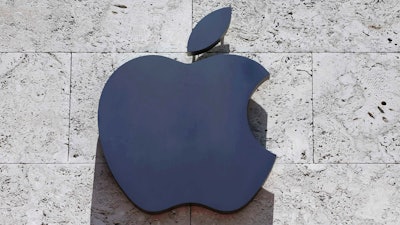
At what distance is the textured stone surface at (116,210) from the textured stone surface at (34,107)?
35cm

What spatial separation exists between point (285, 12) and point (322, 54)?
1.43ft

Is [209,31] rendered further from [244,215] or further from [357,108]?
[244,215]

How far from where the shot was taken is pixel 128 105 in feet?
19.7

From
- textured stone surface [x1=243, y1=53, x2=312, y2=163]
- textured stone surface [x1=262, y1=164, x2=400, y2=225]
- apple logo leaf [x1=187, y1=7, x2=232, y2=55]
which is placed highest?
apple logo leaf [x1=187, y1=7, x2=232, y2=55]

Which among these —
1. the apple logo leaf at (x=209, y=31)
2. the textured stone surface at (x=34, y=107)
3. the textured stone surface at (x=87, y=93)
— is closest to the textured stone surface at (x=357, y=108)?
the apple logo leaf at (x=209, y=31)

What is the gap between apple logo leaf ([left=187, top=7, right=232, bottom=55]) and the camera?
6.07 metres

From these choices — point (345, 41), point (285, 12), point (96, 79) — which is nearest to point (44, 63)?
point (96, 79)

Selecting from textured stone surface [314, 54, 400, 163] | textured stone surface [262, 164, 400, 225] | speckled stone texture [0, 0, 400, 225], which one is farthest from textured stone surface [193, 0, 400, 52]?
textured stone surface [262, 164, 400, 225]

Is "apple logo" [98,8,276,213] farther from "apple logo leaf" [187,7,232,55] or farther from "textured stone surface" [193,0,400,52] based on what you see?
"textured stone surface" [193,0,400,52]

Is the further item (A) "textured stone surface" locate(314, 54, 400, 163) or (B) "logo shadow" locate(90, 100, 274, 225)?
(A) "textured stone surface" locate(314, 54, 400, 163)

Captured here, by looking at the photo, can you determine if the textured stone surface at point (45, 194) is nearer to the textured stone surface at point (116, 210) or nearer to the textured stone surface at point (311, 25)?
the textured stone surface at point (116, 210)

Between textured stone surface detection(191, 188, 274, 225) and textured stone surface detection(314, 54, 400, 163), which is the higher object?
textured stone surface detection(314, 54, 400, 163)

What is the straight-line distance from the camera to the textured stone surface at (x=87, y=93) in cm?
608

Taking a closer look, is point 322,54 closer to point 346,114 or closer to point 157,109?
point 346,114
